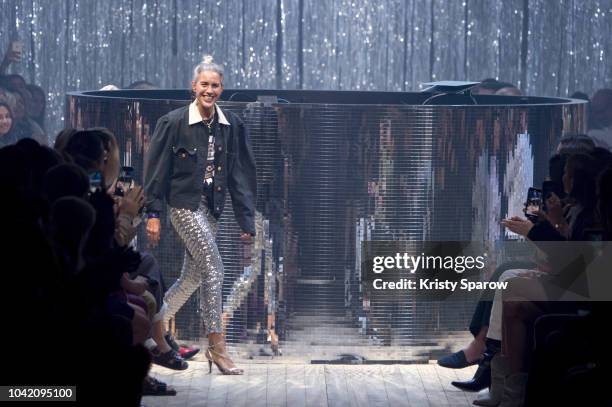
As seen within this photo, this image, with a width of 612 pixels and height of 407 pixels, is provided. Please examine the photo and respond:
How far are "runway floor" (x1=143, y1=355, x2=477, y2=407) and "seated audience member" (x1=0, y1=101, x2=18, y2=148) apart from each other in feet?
15.7

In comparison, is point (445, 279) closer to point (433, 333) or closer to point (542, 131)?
point (433, 333)

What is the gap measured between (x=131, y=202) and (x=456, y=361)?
6.24ft

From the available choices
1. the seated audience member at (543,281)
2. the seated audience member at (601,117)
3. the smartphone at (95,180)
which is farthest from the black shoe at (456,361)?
the seated audience member at (601,117)

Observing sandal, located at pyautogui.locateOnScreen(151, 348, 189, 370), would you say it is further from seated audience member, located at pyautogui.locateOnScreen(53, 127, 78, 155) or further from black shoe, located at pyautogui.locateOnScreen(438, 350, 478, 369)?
seated audience member, located at pyautogui.locateOnScreen(53, 127, 78, 155)

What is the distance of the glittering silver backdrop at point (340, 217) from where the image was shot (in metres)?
7.38

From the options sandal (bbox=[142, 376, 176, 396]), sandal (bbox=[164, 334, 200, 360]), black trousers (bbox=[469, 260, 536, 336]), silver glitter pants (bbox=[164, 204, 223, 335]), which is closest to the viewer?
sandal (bbox=[142, 376, 176, 396])

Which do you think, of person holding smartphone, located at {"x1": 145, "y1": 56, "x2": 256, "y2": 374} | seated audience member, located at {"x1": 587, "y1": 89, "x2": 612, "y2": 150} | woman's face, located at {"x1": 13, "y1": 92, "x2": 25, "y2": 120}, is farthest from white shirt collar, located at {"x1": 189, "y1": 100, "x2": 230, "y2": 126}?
woman's face, located at {"x1": 13, "y1": 92, "x2": 25, "y2": 120}

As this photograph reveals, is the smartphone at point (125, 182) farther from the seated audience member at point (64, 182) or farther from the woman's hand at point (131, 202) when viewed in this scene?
the seated audience member at point (64, 182)

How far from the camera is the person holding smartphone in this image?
717 centimetres

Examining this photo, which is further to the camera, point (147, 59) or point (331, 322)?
point (147, 59)

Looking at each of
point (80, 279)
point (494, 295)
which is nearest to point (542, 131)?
point (494, 295)

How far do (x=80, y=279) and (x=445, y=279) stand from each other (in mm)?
3447

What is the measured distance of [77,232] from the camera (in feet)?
14.3

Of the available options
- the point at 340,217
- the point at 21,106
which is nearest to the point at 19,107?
the point at 21,106
